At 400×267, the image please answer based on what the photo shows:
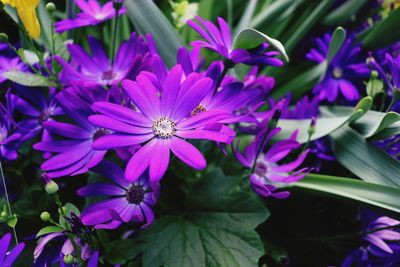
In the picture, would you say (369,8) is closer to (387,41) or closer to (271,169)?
(387,41)

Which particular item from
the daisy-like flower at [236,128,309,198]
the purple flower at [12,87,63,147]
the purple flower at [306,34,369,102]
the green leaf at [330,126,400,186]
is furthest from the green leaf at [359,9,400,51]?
the purple flower at [12,87,63,147]

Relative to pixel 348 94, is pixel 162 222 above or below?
below

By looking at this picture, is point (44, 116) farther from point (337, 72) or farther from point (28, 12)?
point (337, 72)

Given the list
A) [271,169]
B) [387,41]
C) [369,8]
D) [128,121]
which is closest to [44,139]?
[128,121]

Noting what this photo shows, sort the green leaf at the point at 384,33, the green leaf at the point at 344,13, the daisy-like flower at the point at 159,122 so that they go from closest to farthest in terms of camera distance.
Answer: the daisy-like flower at the point at 159,122 → the green leaf at the point at 384,33 → the green leaf at the point at 344,13

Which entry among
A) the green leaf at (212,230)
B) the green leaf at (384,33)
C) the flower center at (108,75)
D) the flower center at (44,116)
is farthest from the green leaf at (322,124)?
the flower center at (44,116)

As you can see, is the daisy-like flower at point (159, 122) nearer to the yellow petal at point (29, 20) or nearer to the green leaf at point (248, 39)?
the green leaf at point (248, 39)

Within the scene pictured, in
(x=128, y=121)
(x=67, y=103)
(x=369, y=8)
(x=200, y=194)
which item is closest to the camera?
(x=128, y=121)
